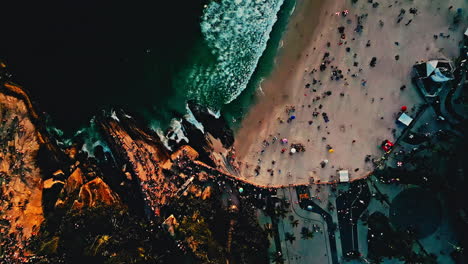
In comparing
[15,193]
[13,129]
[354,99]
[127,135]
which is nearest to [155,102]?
[127,135]

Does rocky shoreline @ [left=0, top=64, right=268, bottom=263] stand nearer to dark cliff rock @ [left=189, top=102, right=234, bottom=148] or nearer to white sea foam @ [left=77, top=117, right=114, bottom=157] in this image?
dark cliff rock @ [left=189, top=102, right=234, bottom=148]

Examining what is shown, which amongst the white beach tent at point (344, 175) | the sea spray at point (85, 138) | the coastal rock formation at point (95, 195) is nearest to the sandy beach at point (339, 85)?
the white beach tent at point (344, 175)

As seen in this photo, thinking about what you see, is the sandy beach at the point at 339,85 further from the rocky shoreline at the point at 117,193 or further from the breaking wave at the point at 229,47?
the rocky shoreline at the point at 117,193

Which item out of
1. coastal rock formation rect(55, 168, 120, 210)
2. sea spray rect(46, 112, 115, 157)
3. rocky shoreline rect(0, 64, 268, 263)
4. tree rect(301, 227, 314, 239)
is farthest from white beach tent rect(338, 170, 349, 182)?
sea spray rect(46, 112, 115, 157)

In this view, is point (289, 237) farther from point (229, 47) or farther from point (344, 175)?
point (229, 47)

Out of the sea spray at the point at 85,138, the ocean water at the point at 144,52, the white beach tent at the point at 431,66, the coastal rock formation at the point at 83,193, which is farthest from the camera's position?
the sea spray at the point at 85,138

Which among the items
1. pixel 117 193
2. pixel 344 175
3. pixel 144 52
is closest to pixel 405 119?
pixel 344 175
